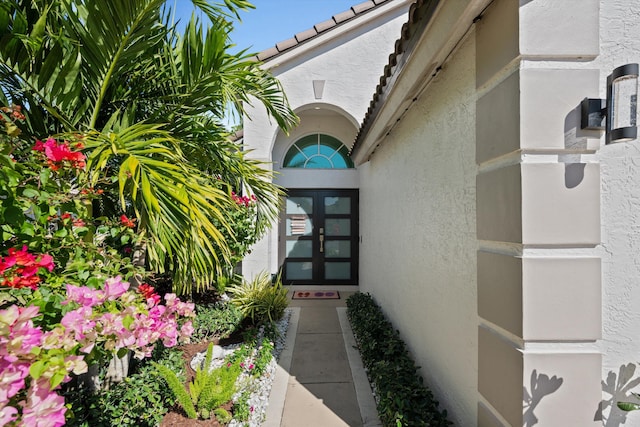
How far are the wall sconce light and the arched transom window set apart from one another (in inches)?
315

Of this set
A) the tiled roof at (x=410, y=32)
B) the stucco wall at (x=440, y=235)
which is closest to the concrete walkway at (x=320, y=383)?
the stucco wall at (x=440, y=235)

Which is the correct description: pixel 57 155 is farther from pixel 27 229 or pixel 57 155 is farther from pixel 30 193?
pixel 27 229

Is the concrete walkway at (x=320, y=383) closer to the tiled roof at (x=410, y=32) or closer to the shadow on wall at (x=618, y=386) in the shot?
the shadow on wall at (x=618, y=386)

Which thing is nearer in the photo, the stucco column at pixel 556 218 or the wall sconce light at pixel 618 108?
the wall sconce light at pixel 618 108

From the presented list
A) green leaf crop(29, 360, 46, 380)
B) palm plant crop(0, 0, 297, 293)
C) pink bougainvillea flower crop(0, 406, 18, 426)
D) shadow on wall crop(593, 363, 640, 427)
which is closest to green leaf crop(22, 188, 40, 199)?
palm plant crop(0, 0, 297, 293)

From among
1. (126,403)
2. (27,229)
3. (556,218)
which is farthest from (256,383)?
(556,218)

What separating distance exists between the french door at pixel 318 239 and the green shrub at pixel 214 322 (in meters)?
3.71

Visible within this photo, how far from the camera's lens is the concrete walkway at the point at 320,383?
10.9 feet

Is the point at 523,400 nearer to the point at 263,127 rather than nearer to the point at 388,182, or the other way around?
the point at 388,182

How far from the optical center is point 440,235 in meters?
2.67

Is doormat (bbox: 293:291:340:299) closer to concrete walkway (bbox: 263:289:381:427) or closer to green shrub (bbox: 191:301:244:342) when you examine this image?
concrete walkway (bbox: 263:289:381:427)

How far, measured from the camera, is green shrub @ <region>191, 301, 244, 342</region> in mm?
5172

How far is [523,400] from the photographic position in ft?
4.74

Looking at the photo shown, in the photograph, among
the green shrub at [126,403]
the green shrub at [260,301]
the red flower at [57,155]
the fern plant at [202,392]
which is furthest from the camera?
the green shrub at [260,301]
